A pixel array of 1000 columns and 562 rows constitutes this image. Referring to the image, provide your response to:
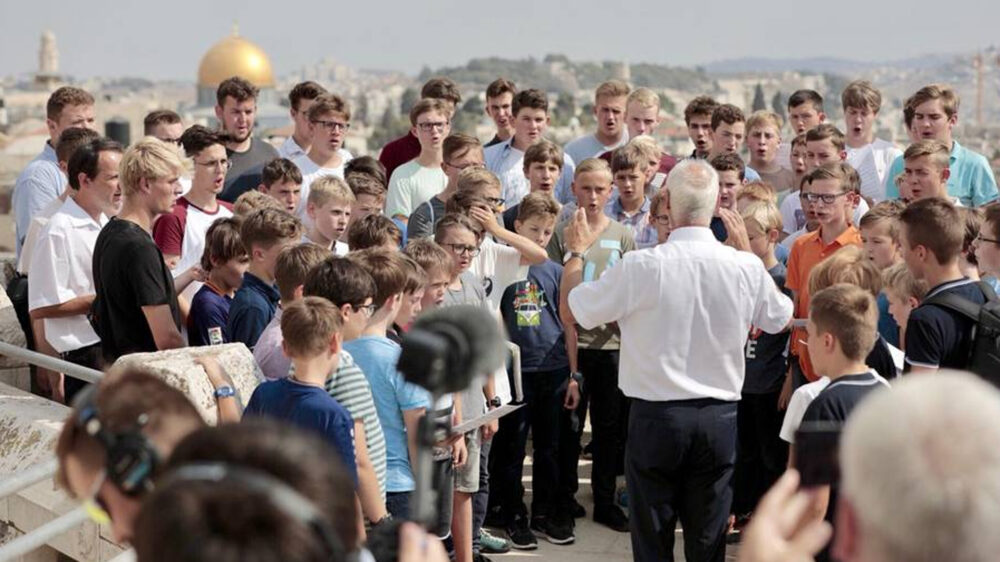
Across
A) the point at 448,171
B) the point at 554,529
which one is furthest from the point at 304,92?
the point at 554,529

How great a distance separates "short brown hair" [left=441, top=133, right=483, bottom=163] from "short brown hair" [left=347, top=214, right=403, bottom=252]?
1.63m

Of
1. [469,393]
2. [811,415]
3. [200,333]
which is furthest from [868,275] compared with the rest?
[200,333]

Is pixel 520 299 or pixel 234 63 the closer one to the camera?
pixel 520 299

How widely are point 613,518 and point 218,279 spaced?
2413 millimetres

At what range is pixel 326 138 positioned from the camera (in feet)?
26.5

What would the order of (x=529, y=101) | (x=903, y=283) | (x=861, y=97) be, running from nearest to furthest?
(x=903, y=283) < (x=529, y=101) < (x=861, y=97)

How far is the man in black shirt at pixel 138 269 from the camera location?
508cm

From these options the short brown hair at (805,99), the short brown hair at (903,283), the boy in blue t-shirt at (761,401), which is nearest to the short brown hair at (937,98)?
the short brown hair at (805,99)

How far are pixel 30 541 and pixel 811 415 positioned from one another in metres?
2.47

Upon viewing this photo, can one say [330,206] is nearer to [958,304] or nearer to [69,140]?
[69,140]

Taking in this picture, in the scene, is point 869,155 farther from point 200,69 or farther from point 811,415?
point 200,69

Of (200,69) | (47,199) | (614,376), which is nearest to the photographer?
(614,376)

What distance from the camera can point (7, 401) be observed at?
556 centimetres

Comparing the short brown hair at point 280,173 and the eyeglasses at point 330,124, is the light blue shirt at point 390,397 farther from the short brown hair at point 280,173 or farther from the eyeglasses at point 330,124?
the eyeglasses at point 330,124
